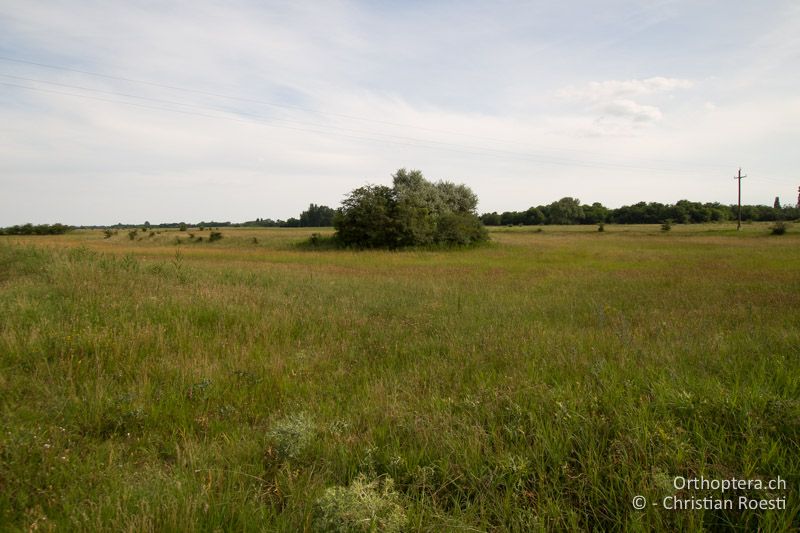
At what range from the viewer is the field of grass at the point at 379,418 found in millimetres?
2668

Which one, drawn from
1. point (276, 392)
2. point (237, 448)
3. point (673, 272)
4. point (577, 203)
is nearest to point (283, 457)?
A: point (237, 448)

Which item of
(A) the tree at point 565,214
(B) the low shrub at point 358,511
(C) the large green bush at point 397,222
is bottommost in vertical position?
(B) the low shrub at point 358,511

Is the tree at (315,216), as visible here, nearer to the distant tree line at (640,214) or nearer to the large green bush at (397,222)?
the distant tree line at (640,214)

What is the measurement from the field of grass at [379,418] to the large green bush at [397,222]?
28230 millimetres

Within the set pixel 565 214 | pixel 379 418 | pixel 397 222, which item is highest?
pixel 565 214

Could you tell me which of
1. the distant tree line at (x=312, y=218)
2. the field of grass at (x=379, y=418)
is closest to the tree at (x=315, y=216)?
the distant tree line at (x=312, y=218)

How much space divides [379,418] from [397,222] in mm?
32399

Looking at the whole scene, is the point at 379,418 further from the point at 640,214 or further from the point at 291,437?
the point at 640,214

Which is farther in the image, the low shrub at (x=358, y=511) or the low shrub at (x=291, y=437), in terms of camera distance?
the low shrub at (x=291, y=437)

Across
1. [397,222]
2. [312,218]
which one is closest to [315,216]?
[312,218]

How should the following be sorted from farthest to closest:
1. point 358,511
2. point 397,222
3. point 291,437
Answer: point 397,222, point 291,437, point 358,511

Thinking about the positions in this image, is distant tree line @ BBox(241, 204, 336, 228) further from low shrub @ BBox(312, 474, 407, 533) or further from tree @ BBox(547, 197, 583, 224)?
low shrub @ BBox(312, 474, 407, 533)

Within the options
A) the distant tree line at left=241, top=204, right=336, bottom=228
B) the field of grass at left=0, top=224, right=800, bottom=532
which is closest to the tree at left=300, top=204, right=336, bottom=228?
the distant tree line at left=241, top=204, right=336, bottom=228

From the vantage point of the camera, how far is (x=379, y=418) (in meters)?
4.00
